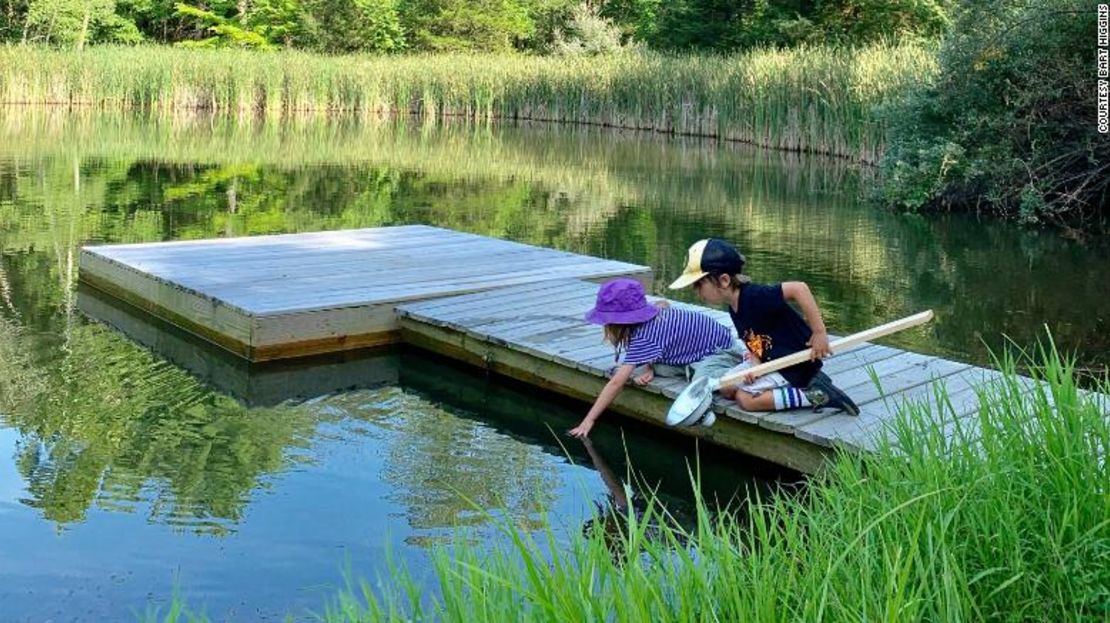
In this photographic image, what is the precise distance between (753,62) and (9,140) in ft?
43.5

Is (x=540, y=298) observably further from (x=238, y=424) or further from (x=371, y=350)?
(x=238, y=424)

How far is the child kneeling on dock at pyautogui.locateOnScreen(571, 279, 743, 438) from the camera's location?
5875 mm

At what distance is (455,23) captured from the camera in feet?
141

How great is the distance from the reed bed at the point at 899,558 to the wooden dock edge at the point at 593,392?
851mm

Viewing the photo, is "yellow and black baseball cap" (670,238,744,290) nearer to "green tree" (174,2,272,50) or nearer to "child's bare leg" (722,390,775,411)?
"child's bare leg" (722,390,775,411)

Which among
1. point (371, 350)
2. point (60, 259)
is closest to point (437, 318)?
point (371, 350)

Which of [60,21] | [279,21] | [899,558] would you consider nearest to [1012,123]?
[899,558]

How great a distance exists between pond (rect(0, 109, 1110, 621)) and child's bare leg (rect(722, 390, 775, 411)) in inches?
11.6

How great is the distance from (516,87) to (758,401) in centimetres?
2715

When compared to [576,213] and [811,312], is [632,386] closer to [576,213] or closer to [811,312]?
[811,312]

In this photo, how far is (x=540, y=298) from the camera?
801 cm

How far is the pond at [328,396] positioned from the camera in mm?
4500

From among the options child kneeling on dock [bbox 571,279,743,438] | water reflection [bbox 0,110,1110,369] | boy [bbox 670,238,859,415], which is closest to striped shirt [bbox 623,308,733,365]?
child kneeling on dock [bbox 571,279,743,438]

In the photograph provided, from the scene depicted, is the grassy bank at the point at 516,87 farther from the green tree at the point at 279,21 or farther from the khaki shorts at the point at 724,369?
the khaki shorts at the point at 724,369
